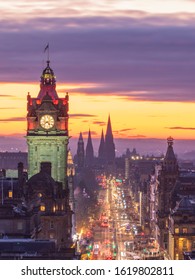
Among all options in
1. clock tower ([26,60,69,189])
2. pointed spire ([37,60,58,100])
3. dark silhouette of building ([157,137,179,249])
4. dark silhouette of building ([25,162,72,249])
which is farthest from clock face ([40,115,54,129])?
dark silhouette of building ([157,137,179,249])

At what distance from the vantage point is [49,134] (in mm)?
155375

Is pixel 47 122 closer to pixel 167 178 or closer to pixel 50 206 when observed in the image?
pixel 50 206

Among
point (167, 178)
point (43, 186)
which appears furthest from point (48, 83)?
point (167, 178)

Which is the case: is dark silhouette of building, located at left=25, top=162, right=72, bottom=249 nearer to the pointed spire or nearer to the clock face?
the clock face

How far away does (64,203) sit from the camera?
135 m

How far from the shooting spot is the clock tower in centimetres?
15525

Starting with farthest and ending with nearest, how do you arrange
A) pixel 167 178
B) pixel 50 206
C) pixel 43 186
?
pixel 167 178 < pixel 43 186 < pixel 50 206

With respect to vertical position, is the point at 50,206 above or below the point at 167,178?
below

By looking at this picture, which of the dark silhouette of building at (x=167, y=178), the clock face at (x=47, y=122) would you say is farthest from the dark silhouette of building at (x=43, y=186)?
the dark silhouette of building at (x=167, y=178)

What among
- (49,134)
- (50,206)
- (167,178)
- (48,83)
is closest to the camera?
(50,206)

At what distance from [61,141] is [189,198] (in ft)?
58.3

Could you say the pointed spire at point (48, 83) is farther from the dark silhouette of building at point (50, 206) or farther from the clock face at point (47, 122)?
the dark silhouette of building at point (50, 206)
